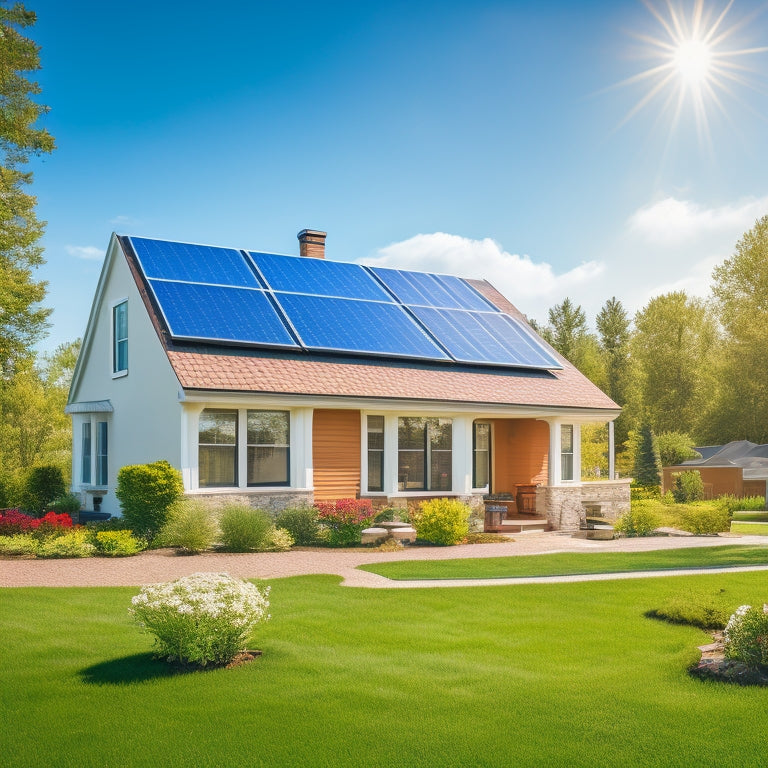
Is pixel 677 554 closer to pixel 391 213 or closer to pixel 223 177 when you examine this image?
pixel 391 213

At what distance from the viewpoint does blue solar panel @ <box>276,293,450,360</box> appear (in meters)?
19.8

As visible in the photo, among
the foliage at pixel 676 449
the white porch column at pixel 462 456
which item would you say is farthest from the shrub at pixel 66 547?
the foliage at pixel 676 449

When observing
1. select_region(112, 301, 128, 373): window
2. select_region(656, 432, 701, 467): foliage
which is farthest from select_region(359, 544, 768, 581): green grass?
select_region(656, 432, 701, 467): foliage

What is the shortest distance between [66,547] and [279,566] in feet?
14.3

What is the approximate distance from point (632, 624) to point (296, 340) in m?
11.7

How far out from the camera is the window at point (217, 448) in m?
17.4

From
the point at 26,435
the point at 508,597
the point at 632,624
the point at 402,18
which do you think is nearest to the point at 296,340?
the point at 402,18

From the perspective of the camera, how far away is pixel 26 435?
33.9 meters

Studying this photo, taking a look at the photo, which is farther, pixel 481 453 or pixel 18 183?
pixel 18 183

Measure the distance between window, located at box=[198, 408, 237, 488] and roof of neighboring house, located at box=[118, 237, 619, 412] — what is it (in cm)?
104

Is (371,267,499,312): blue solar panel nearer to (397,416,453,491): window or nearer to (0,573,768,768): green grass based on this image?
(397,416,453,491): window

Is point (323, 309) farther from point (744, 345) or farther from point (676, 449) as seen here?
point (744, 345)

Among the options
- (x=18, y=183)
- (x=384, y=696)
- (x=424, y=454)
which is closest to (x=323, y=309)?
(x=424, y=454)

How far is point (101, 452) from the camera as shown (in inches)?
834
